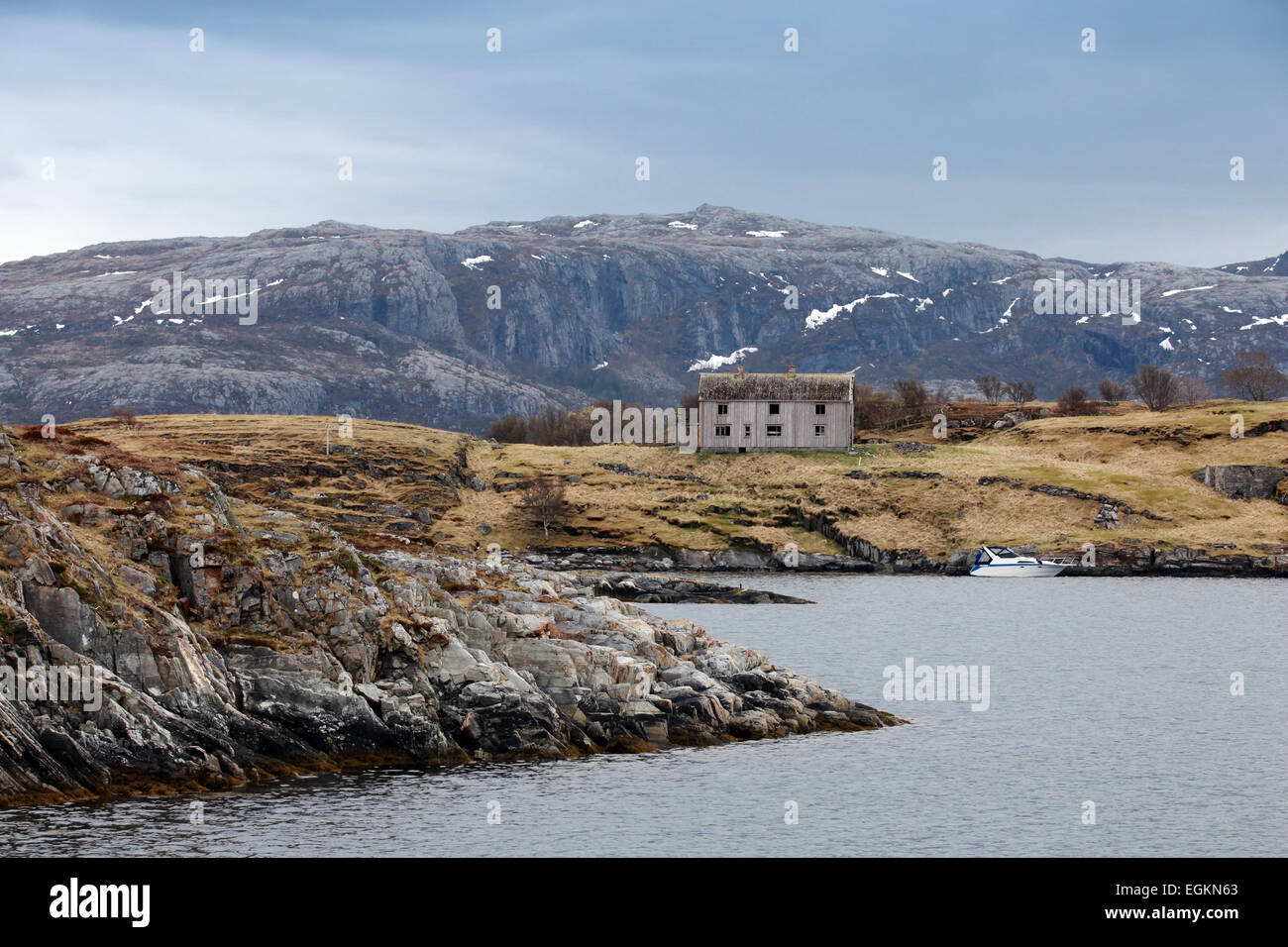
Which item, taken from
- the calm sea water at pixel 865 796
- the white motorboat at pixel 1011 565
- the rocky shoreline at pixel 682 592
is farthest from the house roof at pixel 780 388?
the calm sea water at pixel 865 796

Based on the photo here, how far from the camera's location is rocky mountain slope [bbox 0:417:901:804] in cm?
3822

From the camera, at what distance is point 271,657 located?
43000 millimetres

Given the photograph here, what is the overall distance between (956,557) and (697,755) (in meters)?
83.0

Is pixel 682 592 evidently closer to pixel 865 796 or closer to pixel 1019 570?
pixel 1019 570

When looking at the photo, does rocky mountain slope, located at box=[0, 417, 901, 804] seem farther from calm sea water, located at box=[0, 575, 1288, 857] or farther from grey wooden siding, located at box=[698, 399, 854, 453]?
grey wooden siding, located at box=[698, 399, 854, 453]

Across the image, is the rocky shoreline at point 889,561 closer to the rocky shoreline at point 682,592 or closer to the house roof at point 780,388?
the rocky shoreline at point 682,592

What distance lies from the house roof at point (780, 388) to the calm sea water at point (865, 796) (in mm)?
90558

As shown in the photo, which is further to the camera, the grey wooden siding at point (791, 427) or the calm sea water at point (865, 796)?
the grey wooden siding at point (791, 427)

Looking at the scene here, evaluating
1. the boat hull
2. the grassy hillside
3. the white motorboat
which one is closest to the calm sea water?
the boat hull

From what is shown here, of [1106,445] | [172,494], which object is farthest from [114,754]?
[1106,445]

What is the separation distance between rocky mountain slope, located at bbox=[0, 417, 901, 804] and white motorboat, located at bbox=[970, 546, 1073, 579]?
70.6 m

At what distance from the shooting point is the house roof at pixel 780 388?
517 feet

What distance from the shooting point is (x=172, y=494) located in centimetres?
4919

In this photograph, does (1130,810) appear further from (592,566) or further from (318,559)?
(592,566)
